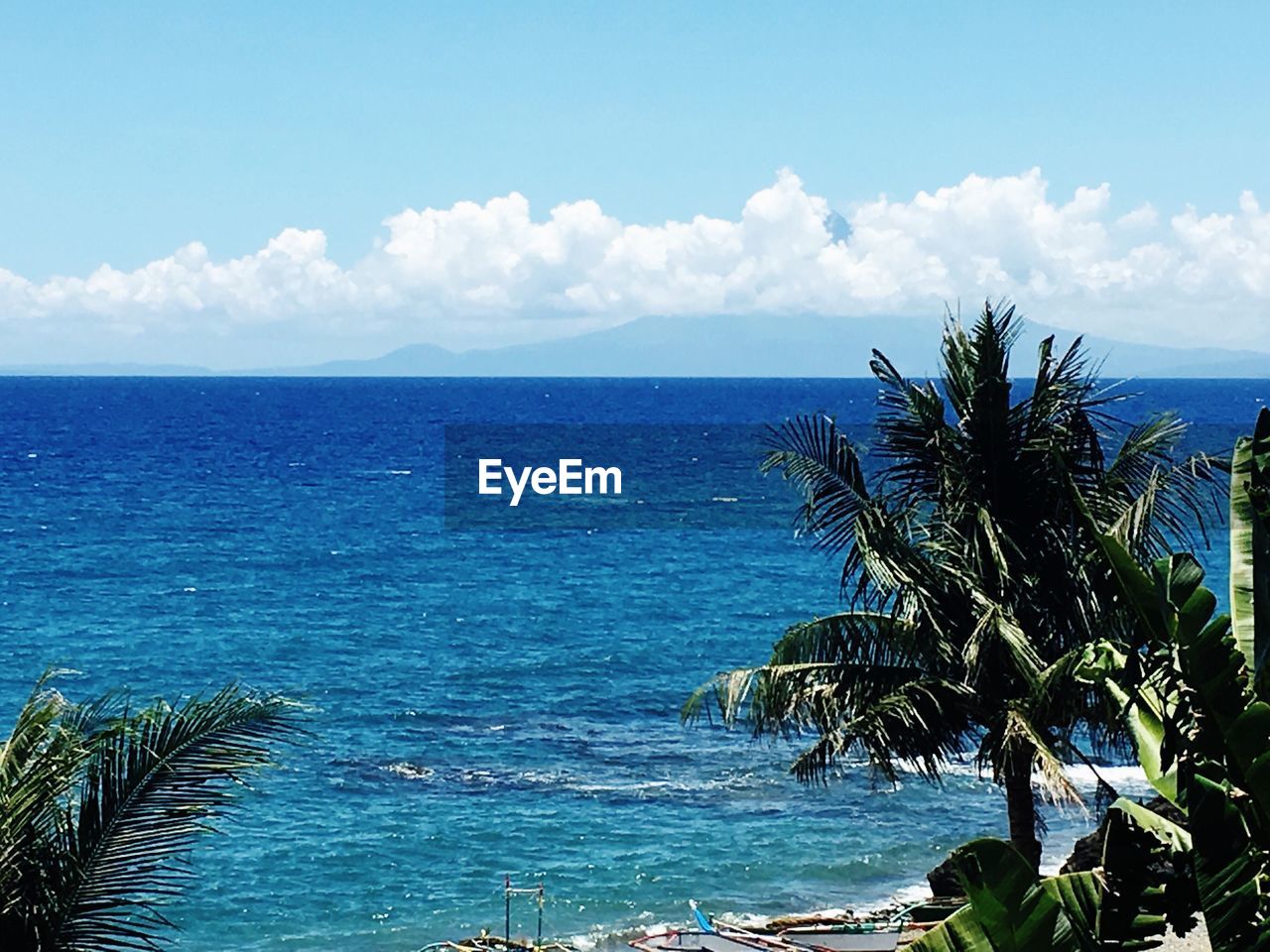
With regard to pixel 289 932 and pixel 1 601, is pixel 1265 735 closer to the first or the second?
pixel 289 932

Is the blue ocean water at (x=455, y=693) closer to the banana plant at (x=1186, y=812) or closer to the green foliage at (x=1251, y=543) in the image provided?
the green foliage at (x=1251, y=543)

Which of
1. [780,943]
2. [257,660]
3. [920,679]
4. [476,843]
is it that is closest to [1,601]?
[257,660]

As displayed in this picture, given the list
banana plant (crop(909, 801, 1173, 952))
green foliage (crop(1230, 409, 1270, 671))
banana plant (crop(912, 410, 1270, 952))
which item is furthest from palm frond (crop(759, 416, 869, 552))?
banana plant (crop(909, 801, 1173, 952))

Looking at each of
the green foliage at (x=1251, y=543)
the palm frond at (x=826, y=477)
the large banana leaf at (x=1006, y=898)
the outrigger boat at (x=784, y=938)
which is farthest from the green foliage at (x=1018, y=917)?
the outrigger boat at (x=784, y=938)

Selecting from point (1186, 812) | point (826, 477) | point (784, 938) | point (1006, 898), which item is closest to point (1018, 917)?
point (1006, 898)

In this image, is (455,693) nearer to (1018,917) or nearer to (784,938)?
(784,938)

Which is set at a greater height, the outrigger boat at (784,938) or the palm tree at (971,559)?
the palm tree at (971,559)
